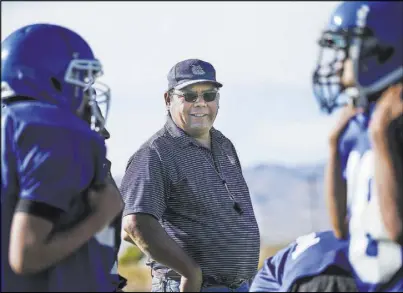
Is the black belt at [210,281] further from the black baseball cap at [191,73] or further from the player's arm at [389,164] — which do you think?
the player's arm at [389,164]

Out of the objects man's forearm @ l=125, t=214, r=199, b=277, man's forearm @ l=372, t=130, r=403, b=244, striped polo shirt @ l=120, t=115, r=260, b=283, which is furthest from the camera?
striped polo shirt @ l=120, t=115, r=260, b=283

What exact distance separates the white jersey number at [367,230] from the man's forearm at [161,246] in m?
1.57

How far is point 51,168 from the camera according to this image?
3.85m

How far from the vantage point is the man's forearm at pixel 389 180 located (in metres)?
3.78

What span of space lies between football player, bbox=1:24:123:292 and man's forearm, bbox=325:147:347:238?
78 centimetres

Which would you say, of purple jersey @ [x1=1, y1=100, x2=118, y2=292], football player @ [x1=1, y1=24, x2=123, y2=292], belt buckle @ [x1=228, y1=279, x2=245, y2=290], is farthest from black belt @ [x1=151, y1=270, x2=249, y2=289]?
purple jersey @ [x1=1, y1=100, x2=118, y2=292]

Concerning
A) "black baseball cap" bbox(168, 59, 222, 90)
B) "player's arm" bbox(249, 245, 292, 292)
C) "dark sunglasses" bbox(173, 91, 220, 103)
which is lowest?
"player's arm" bbox(249, 245, 292, 292)

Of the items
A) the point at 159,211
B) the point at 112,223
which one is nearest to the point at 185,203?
the point at 159,211

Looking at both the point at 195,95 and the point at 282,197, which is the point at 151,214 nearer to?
the point at 195,95

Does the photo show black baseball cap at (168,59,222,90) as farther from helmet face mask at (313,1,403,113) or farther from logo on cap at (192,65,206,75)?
helmet face mask at (313,1,403,113)

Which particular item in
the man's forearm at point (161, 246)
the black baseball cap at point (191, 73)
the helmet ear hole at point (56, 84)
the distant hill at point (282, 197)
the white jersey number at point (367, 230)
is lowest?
the distant hill at point (282, 197)

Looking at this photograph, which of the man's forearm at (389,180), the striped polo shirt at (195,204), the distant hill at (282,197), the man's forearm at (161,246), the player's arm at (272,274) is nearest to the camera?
A: the man's forearm at (389,180)

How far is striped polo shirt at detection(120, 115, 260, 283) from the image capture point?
557cm

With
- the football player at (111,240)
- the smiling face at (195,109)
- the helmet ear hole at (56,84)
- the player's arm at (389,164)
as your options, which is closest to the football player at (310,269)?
the player's arm at (389,164)
